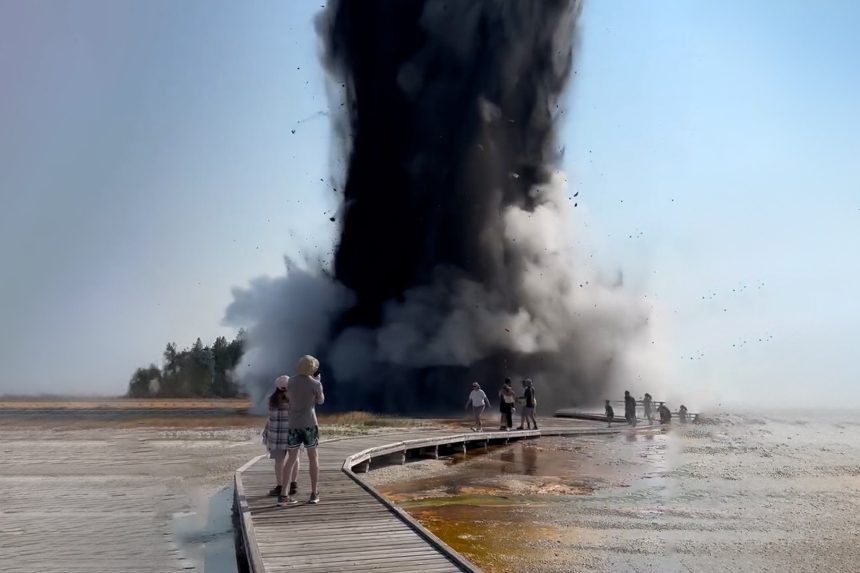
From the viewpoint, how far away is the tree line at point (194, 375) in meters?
110

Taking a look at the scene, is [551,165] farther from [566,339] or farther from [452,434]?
Result: [452,434]

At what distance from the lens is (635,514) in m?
14.0

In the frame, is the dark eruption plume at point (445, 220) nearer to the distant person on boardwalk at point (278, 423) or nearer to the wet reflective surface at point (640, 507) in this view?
the wet reflective surface at point (640, 507)

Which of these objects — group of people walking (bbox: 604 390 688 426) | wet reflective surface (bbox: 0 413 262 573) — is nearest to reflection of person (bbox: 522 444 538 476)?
wet reflective surface (bbox: 0 413 262 573)

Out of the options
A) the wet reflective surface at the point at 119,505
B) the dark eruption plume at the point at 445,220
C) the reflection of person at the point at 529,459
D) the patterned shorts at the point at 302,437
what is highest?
the dark eruption plume at the point at 445,220

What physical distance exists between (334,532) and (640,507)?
7292mm

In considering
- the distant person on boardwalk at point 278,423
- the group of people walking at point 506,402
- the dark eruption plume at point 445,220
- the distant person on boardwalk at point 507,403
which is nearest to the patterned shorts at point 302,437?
the distant person on boardwalk at point 278,423

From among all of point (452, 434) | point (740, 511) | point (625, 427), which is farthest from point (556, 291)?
point (740, 511)

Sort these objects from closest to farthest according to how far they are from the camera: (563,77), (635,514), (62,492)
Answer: (635,514)
(62,492)
(563,77)

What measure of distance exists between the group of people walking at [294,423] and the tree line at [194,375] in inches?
3824

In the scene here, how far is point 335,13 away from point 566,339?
29088 mm

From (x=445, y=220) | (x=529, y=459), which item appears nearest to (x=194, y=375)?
(x=445, y=220)

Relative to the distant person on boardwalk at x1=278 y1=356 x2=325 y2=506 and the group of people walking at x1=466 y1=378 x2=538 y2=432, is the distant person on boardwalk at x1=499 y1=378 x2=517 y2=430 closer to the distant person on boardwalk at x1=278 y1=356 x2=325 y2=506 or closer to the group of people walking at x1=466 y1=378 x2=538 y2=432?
the group of people walking at x1=466 y1=378 x2=538 y2=432

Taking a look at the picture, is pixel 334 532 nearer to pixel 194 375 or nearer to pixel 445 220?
pixel 445 220
